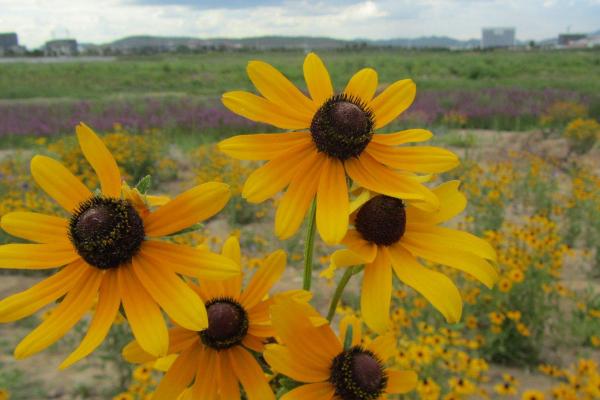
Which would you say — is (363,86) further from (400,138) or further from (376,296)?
(376,296)

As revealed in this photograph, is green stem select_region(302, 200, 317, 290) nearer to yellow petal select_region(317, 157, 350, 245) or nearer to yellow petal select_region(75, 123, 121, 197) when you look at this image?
yellow petal select_region(317, 157, 350, 245)

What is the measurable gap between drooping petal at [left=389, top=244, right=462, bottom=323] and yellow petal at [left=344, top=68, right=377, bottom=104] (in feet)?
0.88

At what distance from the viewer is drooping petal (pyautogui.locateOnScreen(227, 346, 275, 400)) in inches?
30.2

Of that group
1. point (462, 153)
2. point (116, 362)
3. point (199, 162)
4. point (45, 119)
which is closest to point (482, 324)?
point (116, 362)

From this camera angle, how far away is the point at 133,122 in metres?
10.2

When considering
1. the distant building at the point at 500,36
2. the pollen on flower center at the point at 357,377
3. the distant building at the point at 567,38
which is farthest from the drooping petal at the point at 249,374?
the distant building at the point at 500,36

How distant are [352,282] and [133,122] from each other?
7147 millimetres

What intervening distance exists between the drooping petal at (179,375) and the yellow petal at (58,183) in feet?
0.88

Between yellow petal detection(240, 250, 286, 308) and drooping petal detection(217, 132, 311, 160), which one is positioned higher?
drooping petal detection(217, 132, 311, 160)

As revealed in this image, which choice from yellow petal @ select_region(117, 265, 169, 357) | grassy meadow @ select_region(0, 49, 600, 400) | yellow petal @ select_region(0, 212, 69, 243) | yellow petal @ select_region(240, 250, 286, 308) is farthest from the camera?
grassy meadow @ select_region(0, 49, 600, 400)

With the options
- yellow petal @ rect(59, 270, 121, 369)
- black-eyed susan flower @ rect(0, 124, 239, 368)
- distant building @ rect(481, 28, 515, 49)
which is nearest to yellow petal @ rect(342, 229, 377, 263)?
black-eyed susan flower @ rect(0, 124, 239, 368)

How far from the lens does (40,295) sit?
0.71 metres

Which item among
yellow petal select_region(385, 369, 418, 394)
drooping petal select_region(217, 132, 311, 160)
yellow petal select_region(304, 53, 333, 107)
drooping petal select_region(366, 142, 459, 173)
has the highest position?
yellow petal select_region(304, 53, 333, 107)

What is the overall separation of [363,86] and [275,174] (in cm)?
27
